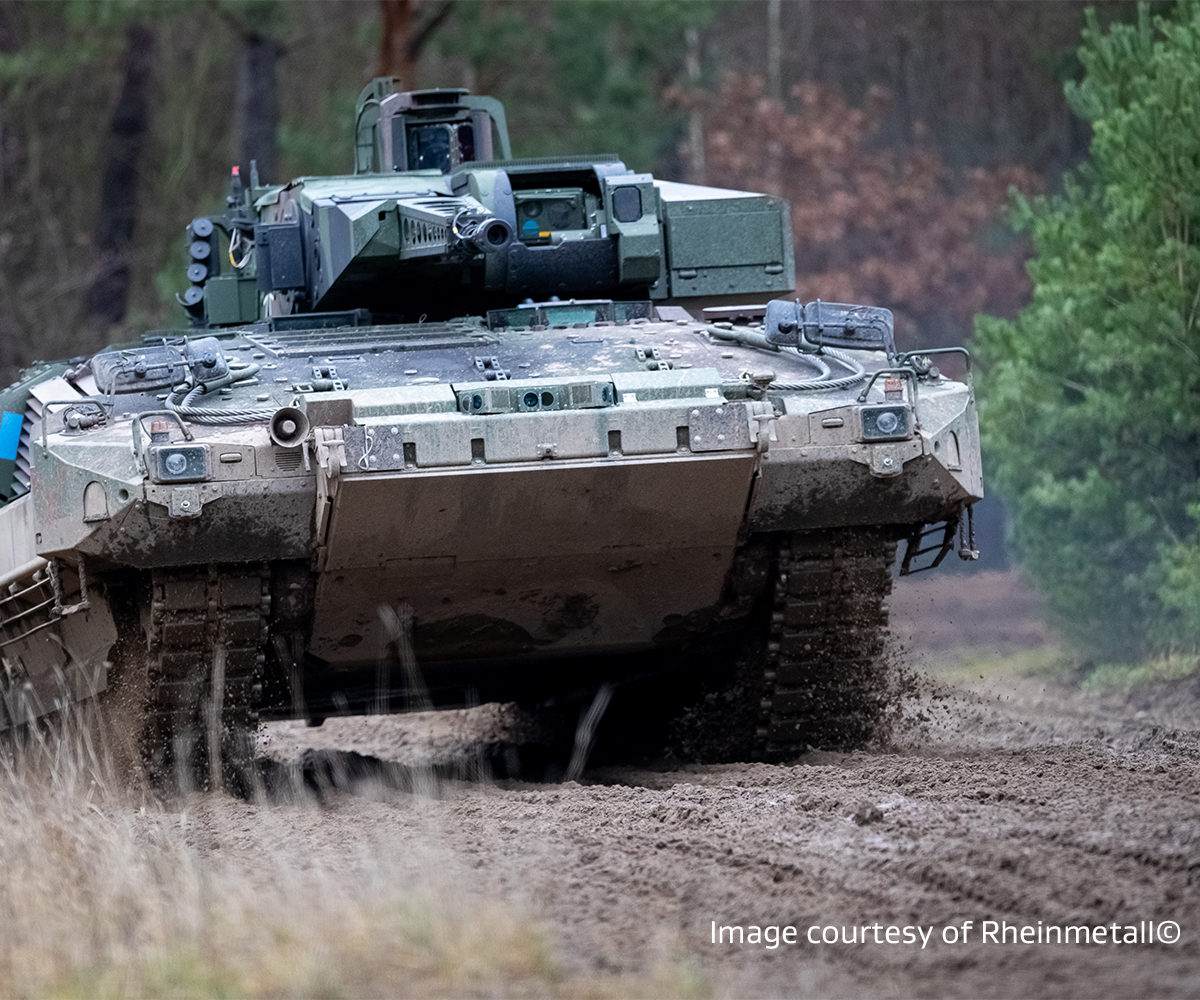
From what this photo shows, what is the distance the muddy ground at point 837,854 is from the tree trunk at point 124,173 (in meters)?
16.7

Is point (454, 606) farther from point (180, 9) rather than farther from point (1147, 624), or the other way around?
point (180, 9)

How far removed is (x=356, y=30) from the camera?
81.3 feet

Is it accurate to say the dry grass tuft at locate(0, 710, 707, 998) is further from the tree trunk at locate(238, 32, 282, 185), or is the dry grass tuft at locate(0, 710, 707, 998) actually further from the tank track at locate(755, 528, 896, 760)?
the tree trunk at locate(238, 32, 282, 185)

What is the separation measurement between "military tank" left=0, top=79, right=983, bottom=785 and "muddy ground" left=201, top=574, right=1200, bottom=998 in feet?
1.87

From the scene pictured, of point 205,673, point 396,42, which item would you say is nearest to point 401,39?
point 396,42

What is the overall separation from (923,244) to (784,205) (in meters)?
13.4

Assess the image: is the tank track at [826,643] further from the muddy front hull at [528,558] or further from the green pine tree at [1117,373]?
the green pine tree at [1117,373]

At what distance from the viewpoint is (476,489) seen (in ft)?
24.5

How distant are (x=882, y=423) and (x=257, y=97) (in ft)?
51.6

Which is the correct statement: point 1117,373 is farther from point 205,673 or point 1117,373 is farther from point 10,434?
point 10,434

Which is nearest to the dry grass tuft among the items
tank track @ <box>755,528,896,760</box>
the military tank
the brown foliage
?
the military tank

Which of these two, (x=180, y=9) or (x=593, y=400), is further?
(x=180, y=9)

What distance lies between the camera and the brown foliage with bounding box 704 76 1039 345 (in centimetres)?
2333

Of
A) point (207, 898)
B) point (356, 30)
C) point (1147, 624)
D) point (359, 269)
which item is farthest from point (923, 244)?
point (207, 898)
